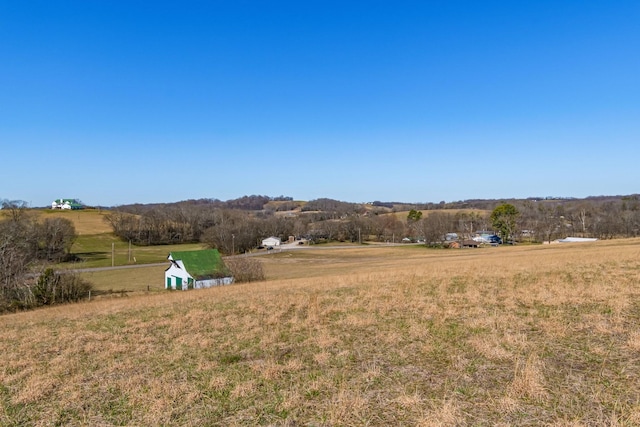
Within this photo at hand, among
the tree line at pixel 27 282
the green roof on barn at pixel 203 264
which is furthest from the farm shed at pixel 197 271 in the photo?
the tree line at pixel 27 282

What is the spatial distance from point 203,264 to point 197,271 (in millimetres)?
1371

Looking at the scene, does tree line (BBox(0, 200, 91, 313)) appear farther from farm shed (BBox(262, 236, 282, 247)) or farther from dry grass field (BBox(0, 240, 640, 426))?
farm shed (BBox(262, 236, 282, 247))

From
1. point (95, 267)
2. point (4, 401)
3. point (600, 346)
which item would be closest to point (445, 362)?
point (600, 346)

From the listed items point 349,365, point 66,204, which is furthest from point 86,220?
point 349,365

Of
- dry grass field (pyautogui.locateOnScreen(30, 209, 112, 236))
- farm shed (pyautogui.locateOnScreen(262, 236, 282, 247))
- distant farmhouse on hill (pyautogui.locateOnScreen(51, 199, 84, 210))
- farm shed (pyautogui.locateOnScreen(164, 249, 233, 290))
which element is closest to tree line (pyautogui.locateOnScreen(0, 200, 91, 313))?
farm shed (pyautogui.locateOnScreen(164, 249, 233, 290))

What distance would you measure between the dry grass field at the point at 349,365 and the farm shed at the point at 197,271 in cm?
2932

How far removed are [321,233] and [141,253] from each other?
58.0 meters

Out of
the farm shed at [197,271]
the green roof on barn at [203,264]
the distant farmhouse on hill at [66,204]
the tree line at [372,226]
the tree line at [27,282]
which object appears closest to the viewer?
the tree line at [27,282]

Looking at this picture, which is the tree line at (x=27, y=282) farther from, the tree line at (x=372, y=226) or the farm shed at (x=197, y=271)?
the tree line at (x=372, y=226)

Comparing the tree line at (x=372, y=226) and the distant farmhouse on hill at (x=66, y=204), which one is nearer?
the tree line at (x=372, y=226)

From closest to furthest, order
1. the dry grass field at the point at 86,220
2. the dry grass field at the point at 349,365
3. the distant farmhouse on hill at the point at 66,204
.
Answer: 1. the dry grass field at the point at 349,365
2. the dry grass field at the point at 86,220
3. the distant farmhouse on hill at the point at 66,204

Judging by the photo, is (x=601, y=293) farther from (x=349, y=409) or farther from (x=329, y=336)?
(x=349, y=409)

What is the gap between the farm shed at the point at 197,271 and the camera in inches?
1652

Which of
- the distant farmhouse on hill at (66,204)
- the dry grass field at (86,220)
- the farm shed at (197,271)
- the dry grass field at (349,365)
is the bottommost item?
the farm shed at (197,271)
